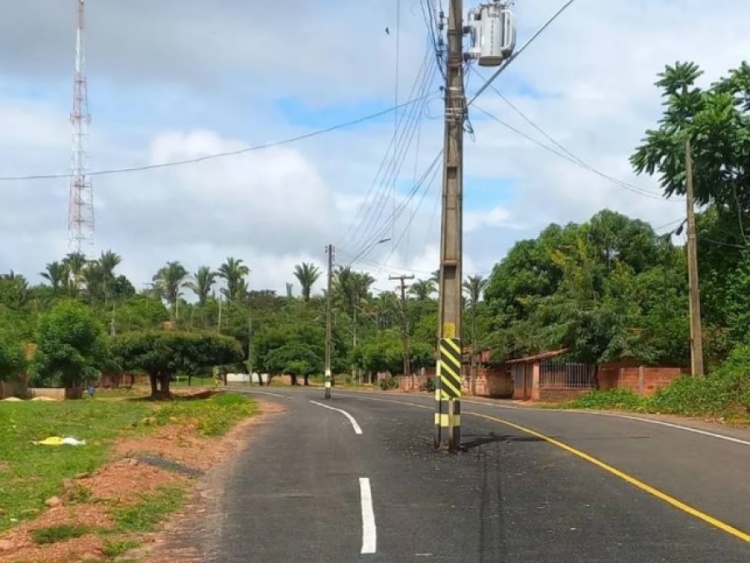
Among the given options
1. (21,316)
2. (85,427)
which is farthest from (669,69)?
(21,316)

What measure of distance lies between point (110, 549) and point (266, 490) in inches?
155

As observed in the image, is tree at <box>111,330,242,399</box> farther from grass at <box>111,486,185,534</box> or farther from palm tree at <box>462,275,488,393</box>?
grass at <box>111,486,185,534</box>

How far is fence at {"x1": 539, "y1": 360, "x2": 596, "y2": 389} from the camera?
160 feet

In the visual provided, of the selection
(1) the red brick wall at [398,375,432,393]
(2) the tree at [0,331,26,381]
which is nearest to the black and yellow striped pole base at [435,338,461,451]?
(2) the tree at [0,331,26,381]

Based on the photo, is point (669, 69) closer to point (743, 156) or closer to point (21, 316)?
point (743, 156)

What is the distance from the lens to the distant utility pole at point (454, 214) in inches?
707

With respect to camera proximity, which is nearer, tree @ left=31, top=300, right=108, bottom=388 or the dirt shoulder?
the dirt shoulder

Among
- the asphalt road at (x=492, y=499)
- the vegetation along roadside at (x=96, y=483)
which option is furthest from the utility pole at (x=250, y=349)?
the asphalt road at (x=492, y=499)

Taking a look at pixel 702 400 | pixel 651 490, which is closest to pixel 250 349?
pixel 702 400

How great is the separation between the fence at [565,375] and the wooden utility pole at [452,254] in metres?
31.3

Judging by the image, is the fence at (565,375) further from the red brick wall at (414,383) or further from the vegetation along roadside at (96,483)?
the vegetation along roadside at (96,483)

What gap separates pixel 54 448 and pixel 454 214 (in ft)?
31.2

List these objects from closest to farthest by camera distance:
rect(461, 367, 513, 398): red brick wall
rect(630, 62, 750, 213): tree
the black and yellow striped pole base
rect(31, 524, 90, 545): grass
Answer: rect(31, 524, 90, 545): grass, the black and yellow striped pole base, rect(630, 62, 750, 213): tree, rect(461, 367, 513, 398): red brick wall

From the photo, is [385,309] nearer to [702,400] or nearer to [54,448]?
[702,400]
